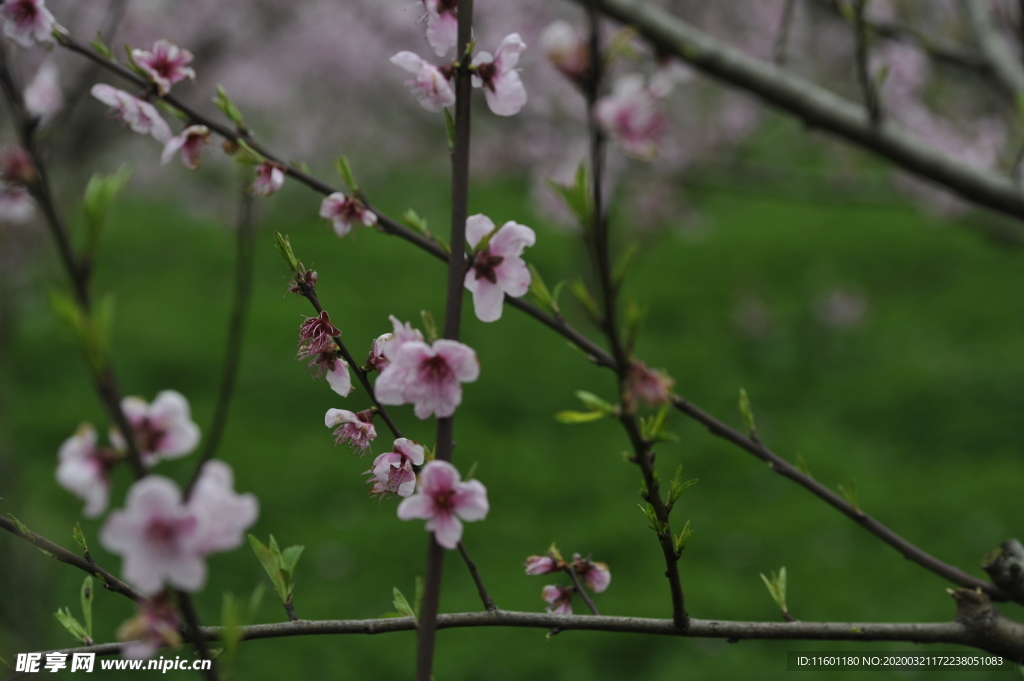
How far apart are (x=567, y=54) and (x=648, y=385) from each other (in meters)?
0.30

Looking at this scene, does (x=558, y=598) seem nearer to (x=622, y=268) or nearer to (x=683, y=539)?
(x=683, y=539)

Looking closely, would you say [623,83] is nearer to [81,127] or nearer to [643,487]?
[643,487]

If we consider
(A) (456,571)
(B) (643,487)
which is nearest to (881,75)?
(B) (643,487)

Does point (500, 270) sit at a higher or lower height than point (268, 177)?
lower

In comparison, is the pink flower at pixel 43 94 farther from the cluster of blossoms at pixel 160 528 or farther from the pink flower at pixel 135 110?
the cluster of blossoms at pixel 160 528

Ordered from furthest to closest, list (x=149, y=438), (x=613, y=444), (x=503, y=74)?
(x=613, y=444) < (x=503, y=74) < (x=149, y=438)

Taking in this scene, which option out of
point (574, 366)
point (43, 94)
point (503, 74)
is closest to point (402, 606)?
point (503, 74)

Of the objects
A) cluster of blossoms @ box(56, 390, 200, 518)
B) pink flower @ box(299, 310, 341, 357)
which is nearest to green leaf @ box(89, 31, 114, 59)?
pink flower @ box(299, 310, 341, 357)

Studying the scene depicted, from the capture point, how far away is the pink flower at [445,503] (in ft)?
2.50

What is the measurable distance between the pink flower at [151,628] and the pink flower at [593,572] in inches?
24.9

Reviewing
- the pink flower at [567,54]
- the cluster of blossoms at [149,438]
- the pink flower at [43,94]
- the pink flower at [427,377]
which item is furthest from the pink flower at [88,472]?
the pink flower at [43,94]

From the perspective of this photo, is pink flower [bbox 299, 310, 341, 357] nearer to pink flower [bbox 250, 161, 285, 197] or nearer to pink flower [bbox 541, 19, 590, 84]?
pink flower [bbox 250, 161, 285, 197]

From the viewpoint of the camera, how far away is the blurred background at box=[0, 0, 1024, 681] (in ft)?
15.0

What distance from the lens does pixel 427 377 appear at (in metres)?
0.81
